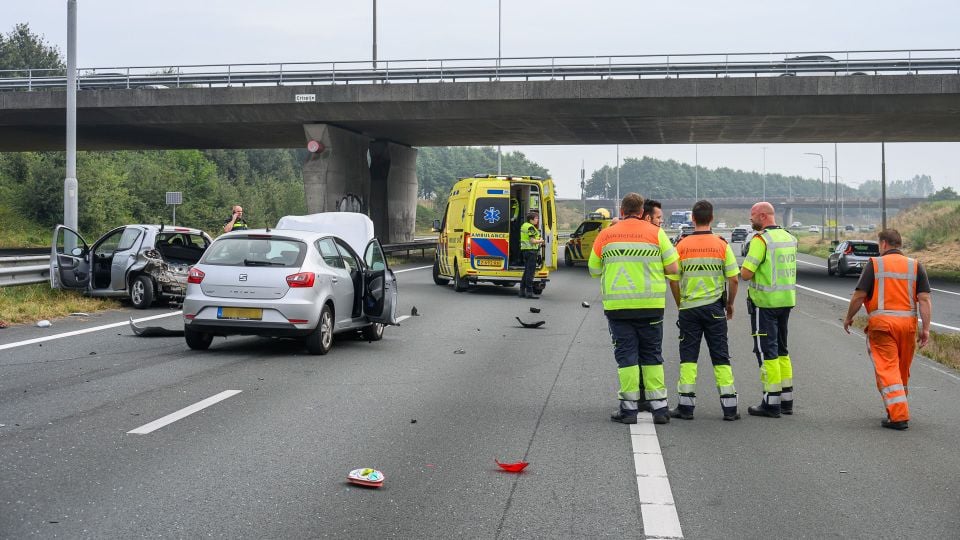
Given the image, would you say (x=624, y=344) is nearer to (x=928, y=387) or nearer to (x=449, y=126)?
(x=928, y=387)

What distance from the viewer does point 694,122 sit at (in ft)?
125

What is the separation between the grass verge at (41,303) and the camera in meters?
15.7

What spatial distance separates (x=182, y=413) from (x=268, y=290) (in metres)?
3.66

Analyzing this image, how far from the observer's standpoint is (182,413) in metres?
8.20

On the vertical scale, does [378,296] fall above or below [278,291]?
below

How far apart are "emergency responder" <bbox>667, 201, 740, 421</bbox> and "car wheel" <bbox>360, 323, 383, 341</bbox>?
595cm

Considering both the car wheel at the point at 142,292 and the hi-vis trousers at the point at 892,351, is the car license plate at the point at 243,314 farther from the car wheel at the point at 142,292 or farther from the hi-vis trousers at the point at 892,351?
the hi-vis trousers at the point at 892,351

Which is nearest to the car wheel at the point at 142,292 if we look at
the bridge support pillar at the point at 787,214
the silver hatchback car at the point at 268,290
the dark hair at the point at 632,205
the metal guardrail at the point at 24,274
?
the metal guardrail at the point at 24,274

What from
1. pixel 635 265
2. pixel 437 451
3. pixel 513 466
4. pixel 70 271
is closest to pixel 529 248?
pixel 70 271

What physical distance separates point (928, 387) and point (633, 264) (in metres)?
4.18

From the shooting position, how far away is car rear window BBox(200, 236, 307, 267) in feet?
39.5

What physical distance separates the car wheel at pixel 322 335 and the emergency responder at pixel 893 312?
5.90m

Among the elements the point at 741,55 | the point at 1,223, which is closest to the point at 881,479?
the point at 741,55

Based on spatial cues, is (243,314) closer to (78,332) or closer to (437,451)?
(78,332)
